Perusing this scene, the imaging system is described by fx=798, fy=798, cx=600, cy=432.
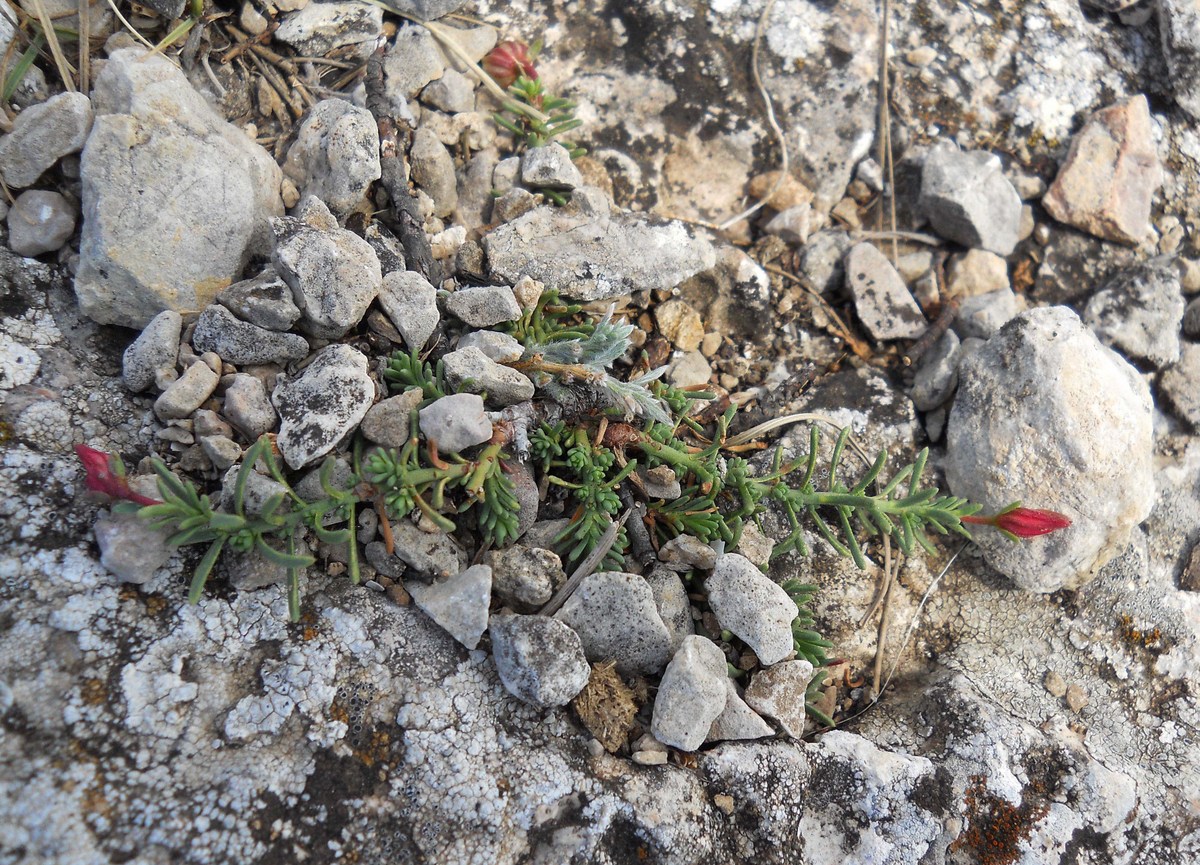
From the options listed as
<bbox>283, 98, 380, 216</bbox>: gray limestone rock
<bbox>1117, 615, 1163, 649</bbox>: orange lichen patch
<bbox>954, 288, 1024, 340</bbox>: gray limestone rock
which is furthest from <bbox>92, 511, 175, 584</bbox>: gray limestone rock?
<bbox>1117, 615, 1163, 649</bbox>: orange lichen patch

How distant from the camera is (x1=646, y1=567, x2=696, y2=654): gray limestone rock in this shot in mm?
2768

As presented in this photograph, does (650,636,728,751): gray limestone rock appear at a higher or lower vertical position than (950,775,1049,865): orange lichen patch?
higher

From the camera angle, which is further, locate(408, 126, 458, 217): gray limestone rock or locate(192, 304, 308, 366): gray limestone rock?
locate(408, 126, 458, 217): gray limestone rock

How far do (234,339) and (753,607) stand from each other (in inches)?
75.8

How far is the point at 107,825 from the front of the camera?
75.0 inches

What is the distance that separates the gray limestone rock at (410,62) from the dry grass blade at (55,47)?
44.0 inches

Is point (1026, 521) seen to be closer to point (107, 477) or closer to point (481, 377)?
point (481, 377)

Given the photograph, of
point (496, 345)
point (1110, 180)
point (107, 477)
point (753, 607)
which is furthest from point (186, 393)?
point (1110, 180)

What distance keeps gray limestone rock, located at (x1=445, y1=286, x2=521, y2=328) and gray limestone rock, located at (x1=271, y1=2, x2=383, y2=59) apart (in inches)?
49.5

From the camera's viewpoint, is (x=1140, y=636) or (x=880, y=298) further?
(x=880, y=298)

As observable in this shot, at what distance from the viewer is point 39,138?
8.49ft

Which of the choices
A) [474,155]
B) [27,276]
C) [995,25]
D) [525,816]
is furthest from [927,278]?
[27,276]

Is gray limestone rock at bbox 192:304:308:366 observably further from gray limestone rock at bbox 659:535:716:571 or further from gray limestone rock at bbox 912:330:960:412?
gray limestone rock at bbox 912:330:960:412

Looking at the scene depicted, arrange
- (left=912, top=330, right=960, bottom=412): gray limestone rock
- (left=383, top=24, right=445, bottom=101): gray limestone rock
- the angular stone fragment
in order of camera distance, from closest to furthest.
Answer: (left=383, top=24, right=445, bottom=101): gray limestone rock → (left=912, top=330, right=960, bottom=412): gray limestone rock → the angular stone fragment
